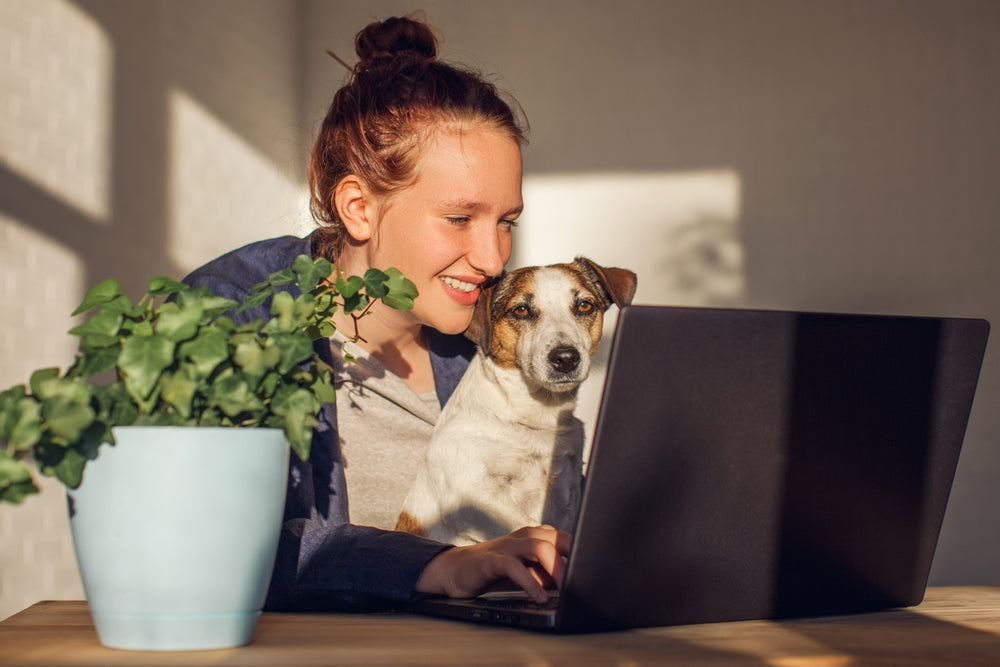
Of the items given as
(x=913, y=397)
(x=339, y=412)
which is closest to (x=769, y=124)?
(x=339, y=412)

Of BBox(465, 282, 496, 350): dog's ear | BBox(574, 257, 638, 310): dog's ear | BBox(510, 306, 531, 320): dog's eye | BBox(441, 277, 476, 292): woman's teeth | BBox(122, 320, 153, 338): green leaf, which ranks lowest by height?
BBox(122, 320, 153, 338): green leaf

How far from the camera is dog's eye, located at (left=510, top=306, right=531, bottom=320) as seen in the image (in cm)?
217

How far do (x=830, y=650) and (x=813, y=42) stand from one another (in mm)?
4188

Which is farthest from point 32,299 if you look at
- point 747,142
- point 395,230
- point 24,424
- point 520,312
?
point 747,142

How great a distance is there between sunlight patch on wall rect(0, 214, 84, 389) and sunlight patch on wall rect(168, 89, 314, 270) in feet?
2.12

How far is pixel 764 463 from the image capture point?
2.87ft

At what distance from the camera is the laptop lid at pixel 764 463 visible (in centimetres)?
79

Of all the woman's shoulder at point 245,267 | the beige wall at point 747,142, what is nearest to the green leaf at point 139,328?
the woman's shoulder at point 245,267

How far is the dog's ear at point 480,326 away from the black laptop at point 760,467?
41.8 inches

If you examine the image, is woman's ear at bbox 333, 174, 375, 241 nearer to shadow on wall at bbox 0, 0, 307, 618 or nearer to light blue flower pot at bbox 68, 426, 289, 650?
shadow on wall at bbox 0, 0, 307, 618

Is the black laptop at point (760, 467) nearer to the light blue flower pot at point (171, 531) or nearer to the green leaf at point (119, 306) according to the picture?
the light blue flower pot at point (171, 531)

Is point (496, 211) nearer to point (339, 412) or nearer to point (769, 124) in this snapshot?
point (339, 412)

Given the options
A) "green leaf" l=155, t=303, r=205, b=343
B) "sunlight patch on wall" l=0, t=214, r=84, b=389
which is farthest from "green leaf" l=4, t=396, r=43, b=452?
"sunlight patch on wall" l=0, t=214, r=84, b=389

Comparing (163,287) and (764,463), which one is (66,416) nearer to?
(163,287)
